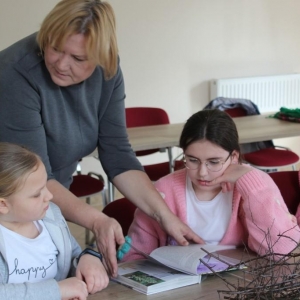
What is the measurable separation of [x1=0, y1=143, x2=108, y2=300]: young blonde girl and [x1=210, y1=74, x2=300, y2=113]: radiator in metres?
4.36

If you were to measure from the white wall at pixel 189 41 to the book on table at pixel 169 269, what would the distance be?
342 cm

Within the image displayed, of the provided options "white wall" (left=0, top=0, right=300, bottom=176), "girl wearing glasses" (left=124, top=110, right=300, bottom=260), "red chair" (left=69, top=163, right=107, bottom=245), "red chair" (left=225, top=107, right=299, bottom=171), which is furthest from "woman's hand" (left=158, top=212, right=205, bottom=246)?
"white wall" (left=0, top=0, right=300, bottom=176)

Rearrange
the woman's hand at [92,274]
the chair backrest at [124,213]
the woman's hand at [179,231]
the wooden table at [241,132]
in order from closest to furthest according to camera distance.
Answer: the woman's hand at [92,274] < the woman's hand at [179,231] < the chair backrest at [124,213] < the wooden table at [241,132]

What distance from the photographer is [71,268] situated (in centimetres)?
176

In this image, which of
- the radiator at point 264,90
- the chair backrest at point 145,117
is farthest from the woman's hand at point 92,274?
the radiator at point 264,90

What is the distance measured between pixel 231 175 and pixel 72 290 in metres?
0.74

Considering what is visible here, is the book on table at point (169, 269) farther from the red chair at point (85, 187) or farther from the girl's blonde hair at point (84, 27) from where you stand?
the red chair at point (85, 187)

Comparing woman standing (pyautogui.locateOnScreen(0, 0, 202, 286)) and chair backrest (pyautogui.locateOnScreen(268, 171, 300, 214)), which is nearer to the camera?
woman standing (pyautogui.locateOnScreen(0, 0, 202, 286))

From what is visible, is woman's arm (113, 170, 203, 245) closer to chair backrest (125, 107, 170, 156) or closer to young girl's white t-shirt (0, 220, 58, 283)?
young girl's white t-shirt (0, 220, 58, 283)

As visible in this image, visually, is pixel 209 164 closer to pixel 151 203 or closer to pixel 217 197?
pixel 217 197

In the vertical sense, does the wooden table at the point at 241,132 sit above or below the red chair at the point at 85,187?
above

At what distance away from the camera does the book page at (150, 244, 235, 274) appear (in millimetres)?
1680

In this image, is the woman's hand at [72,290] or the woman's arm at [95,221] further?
the woman's arm at [95,221]

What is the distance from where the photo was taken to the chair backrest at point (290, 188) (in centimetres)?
237
